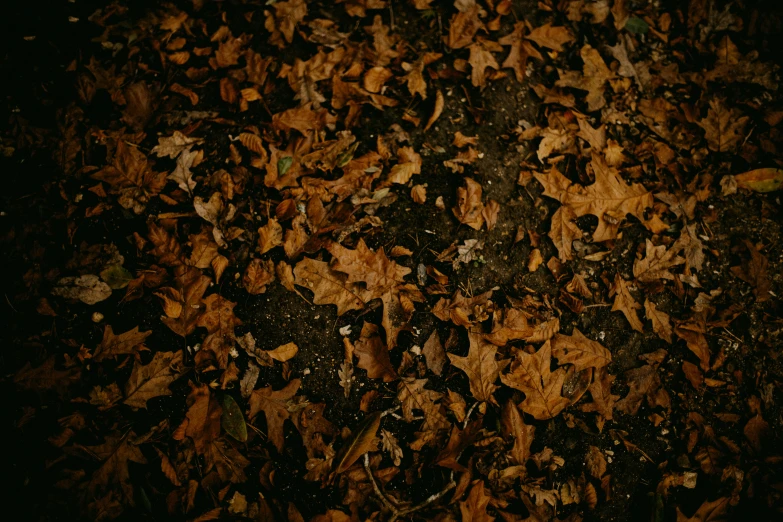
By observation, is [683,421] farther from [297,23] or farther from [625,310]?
[297,23]

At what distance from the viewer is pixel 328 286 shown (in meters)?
2.14

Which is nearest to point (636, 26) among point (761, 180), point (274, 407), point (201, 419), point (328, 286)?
point (761, 180)

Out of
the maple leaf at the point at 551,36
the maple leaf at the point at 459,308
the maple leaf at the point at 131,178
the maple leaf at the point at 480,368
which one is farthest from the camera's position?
the maple leaf at the point at 551,36

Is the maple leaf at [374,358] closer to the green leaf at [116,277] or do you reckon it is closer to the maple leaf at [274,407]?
the maple leaf at [274,407]

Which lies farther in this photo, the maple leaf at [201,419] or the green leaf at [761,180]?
the green leaf at [761,180]

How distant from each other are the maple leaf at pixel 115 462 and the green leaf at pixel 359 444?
38.0 inches

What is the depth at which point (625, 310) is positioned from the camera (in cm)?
232

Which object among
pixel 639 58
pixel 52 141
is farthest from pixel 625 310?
pixel 52 141

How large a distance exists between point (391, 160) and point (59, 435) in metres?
2.32

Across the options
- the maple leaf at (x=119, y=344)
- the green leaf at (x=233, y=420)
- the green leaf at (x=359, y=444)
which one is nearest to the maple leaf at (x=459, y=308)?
the green leaf at (x=359, y=444)

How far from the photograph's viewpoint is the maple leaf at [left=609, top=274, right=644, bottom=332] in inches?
90.9

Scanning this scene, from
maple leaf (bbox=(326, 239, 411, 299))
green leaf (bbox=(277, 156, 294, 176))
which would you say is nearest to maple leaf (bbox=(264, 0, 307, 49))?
green leaf (bbox=(277, 156, 294, 176))

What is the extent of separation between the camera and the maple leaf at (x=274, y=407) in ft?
6.43

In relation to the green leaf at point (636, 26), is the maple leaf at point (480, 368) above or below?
below
